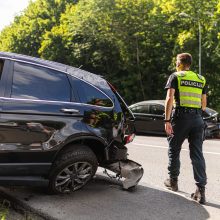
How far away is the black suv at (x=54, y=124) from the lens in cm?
452

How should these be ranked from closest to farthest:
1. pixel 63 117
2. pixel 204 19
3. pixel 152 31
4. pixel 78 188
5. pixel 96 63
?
pixel 63 117
pixel 78 188
pixel 204 19
pixel 152 31
pixel 96 63

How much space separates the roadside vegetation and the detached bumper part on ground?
20.8 m

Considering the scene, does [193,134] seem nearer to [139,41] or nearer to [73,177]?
[73,177]

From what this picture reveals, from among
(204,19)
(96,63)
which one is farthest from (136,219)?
(96,63)

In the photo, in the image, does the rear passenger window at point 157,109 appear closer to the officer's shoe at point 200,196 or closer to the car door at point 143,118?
the car door at point 143,118

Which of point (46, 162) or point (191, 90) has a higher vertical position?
point (191, 90)

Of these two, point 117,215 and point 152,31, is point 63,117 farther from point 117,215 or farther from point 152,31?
point 152,31

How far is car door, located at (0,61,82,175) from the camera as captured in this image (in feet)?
14.7

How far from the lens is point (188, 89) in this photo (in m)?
5.30

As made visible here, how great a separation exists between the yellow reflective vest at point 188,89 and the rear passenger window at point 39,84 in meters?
1.37

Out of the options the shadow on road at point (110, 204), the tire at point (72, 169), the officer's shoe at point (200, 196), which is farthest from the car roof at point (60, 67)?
the officer's shoe at point (200, 196)

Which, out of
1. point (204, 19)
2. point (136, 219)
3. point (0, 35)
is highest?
point (0, 35)

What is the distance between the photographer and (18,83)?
4.66 metres

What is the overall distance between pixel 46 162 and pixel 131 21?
27.7m
